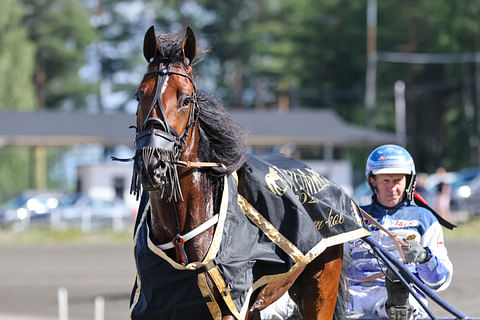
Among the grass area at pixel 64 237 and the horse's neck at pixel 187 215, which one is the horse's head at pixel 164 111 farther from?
the grass area at pixel 64 237

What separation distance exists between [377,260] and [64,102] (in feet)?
164

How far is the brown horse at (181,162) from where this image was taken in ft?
11.8

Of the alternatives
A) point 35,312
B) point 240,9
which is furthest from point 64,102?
point 35,312

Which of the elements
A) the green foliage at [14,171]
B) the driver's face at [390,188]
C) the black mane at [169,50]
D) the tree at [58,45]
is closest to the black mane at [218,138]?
the black mane at [169,50]

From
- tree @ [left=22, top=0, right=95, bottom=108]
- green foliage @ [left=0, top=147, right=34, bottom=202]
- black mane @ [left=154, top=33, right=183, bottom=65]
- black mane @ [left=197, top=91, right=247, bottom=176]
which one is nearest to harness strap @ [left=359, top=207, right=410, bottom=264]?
black mane @ [left=197, top=91, right=247, bottom=176]

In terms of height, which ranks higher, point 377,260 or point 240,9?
point 240,9

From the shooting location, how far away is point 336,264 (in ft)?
16.0

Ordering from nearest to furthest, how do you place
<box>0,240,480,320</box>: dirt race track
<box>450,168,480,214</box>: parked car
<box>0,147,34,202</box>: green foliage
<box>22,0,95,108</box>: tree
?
<box>0,240,480,320</box>: dirt race track → <box>450,168,480,214</box>: parked car → <box>0,147,34,202</box>: green foliage → <box>22,0,95,108</box>: tree

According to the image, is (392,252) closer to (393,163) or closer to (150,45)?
(393,163)

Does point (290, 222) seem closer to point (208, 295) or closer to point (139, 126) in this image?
point (208, 295)

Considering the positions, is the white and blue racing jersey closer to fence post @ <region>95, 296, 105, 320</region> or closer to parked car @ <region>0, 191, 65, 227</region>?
fence post @ <region>95, 296, 105, 320</region>

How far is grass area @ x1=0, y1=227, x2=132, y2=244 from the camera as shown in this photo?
2170cm

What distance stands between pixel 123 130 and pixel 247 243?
34375 millimetres

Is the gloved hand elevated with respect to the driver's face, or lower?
lower
